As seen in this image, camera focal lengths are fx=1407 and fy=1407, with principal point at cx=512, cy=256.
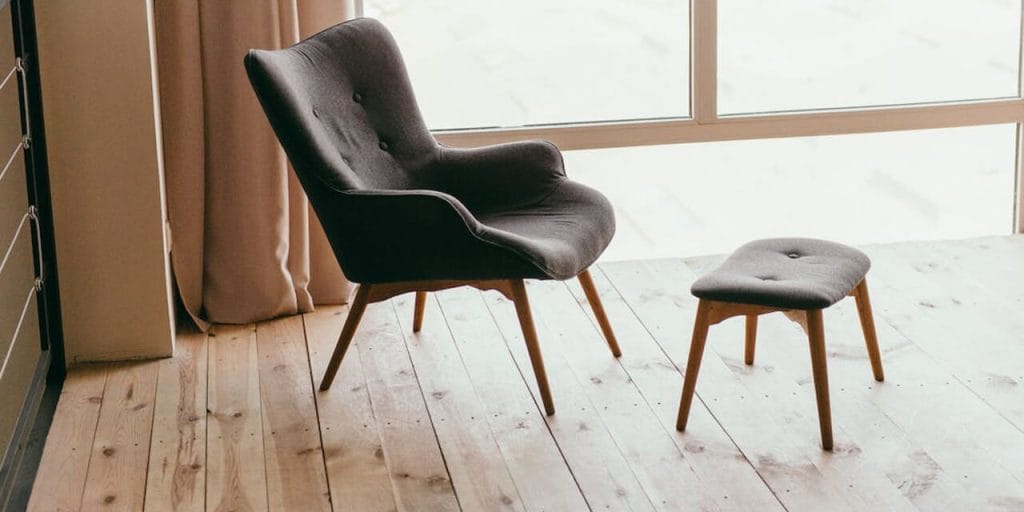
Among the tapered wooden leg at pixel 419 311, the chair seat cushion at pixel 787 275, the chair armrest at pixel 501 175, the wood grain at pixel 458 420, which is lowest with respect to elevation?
the wood grain at pixel 458 420

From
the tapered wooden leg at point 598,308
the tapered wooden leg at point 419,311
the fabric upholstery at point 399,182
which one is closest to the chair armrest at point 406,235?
the fabric upholstery at point 399,182

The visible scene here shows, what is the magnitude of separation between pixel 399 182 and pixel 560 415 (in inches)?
30.1

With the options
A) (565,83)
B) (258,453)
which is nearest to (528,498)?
(258,453)

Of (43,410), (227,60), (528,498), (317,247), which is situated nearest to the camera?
(528,498)

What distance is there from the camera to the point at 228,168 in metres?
3.86

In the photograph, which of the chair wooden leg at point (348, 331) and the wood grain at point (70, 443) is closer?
the wood grain at point (70, 443)

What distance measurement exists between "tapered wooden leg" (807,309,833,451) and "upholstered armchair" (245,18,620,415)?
565mm

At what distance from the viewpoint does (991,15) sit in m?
4.47

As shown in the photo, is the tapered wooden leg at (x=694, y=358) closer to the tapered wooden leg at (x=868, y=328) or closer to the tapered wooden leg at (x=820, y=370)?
the tapered wooden leg at (x=820, y=370)

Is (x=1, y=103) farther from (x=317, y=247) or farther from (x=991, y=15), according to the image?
(x=991, y=15)

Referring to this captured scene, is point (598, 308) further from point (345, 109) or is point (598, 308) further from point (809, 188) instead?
point (809, 188)

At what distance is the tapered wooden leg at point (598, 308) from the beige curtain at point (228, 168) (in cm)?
92

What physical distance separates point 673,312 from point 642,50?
35.1 inches

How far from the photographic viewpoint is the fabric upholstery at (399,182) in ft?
10.2
